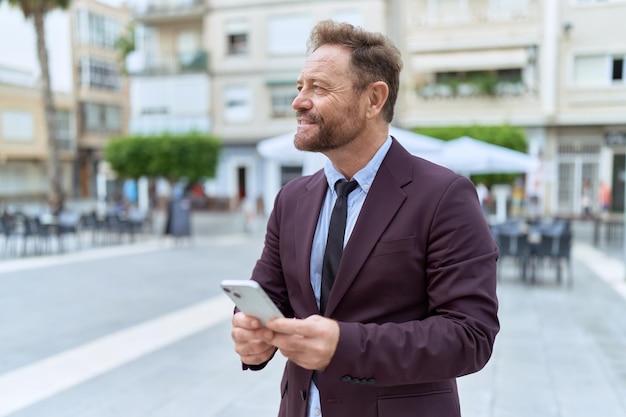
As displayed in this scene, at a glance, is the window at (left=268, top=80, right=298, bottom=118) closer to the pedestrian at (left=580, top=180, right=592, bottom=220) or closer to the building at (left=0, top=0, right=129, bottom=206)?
the pedestrian at (left=580, top=180, right=592, bottom=220)

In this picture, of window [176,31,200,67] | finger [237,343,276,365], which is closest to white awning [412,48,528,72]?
window [176,31,200,67]

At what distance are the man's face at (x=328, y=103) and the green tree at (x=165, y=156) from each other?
16208 mm

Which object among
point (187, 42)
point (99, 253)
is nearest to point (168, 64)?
point (187, 42)

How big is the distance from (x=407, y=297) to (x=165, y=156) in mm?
16574

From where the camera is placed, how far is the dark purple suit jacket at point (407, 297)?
3.84ft

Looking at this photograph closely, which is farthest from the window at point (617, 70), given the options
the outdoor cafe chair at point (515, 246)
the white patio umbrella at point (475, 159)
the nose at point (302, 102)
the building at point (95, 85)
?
the building at point (95, 85)

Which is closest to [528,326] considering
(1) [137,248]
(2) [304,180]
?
(2) [304,180]

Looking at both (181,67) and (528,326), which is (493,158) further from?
(181,67)

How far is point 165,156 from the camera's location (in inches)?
672

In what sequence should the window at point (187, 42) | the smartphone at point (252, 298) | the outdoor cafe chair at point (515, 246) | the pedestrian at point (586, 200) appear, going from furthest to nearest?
the window at point (187, 42) → the pedestrian at point (586, 200) → the outdoor cafe chair at point (515, 246) → the smartphone at point (252, 298)

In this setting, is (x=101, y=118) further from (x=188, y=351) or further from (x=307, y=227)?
(x=307, y=227)

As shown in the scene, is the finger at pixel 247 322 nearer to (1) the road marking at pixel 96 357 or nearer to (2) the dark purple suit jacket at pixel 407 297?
(2) the dark purple suit jacket at pixel 407 297

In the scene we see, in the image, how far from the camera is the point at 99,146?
41.1 metres

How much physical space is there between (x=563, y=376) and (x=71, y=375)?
4324 mm
